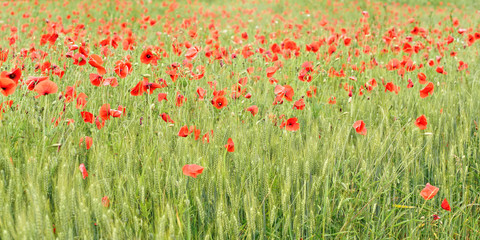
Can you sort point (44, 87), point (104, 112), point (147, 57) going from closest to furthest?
point (44, 87)
point (104, 112)
point (147, 57)

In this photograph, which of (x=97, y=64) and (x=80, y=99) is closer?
(x=97, y=64)

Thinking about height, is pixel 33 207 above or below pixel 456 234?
above

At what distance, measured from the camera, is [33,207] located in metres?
1.02

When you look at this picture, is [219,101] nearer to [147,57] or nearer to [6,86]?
[147,57]

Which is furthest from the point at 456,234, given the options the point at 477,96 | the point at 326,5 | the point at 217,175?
the point at 326,5

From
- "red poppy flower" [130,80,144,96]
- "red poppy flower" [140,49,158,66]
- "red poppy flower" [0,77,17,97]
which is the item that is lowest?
"red poppy flower" [130,80,144,96]

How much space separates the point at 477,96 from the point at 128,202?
2172 millimetres

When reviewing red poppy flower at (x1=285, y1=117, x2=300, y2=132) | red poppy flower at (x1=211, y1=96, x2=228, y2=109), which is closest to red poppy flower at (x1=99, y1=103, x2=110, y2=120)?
red poppy flower at (x1=211, y1=96, x2=228, y2=109)

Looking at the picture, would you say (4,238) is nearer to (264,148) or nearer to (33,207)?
(33,207)

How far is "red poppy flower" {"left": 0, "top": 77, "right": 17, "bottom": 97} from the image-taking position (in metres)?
1.39

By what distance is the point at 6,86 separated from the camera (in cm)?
140

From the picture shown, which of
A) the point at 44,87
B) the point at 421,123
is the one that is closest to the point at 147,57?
the point at 44,87

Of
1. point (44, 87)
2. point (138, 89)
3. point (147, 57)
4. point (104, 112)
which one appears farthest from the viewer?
point (147, 57)

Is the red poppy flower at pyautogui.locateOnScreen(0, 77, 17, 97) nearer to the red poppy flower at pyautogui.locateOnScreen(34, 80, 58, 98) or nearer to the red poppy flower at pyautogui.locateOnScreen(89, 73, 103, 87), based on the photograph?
the red poppy flower at pyautogui.locateOnScreen(34, 80, 58, 98)
